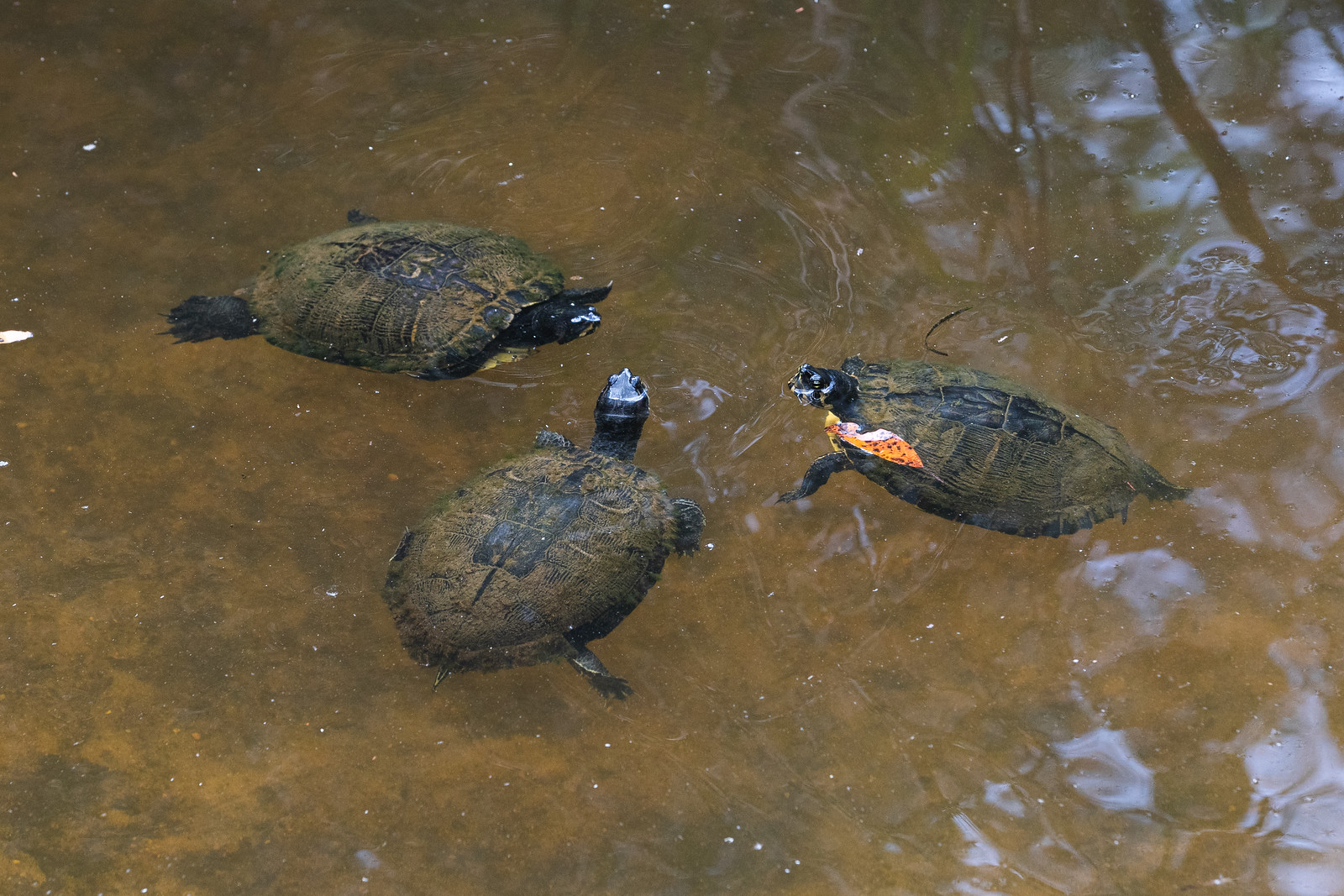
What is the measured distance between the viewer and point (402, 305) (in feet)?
11.0

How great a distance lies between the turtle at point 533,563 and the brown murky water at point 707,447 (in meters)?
0.23

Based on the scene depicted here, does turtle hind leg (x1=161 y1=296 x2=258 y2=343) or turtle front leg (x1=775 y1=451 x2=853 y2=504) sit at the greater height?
turtle hind leg (x1=161 y1=296 x2=258 y2=343)

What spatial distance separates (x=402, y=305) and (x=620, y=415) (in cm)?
102

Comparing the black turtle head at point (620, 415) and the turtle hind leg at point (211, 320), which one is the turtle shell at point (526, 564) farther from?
the turtle hind leg at point (211, 320)

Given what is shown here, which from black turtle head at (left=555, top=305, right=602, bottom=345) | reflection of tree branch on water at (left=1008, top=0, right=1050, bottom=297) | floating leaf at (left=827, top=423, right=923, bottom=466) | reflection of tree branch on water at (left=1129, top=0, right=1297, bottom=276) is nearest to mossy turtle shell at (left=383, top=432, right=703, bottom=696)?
black turtle head at (left=555, top=305, right=602, bottom=345)

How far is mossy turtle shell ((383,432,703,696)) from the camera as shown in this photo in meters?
2.71

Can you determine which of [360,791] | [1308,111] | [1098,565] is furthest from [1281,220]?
[360,791]

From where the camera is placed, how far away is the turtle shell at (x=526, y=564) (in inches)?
107

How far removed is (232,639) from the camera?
300cm

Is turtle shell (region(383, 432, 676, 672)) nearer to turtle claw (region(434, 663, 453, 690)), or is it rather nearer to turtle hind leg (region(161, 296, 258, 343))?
turtle claw (region(434, 663, 453, 690))

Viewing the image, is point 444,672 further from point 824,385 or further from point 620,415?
point 824,385

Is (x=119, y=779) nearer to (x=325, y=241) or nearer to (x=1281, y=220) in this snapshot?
(x=325, y=241)

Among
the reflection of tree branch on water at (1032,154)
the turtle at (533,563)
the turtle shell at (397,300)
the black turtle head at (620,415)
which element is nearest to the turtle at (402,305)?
the turtle shell at (397,300)

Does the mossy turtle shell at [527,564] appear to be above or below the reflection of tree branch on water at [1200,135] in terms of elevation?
below
